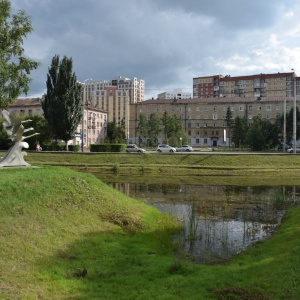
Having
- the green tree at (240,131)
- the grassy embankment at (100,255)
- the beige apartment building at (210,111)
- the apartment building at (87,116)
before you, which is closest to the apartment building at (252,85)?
the beige apartment building at (210,111)

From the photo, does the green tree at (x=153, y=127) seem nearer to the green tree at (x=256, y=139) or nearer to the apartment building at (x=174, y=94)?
the green tree at (x=256, y=139)

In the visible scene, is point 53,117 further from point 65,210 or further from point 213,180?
point 65,210

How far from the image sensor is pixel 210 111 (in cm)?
12094

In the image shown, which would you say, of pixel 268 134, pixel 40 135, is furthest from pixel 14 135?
pixel 268 134

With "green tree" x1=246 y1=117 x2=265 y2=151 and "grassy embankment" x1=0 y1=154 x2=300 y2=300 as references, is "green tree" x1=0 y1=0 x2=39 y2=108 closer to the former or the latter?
"grassy embankment" x1=0 y1=154 x2=300 y2=300

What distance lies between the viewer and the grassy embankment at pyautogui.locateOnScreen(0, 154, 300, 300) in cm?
776

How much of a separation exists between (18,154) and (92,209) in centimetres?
836

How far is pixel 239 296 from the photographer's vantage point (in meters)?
7.40

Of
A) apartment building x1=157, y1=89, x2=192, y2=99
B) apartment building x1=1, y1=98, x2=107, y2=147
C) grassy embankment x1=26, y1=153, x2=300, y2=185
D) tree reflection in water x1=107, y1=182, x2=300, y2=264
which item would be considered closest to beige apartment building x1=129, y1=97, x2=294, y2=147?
apartment building x1=1, y1=98, x2=107, y2=147

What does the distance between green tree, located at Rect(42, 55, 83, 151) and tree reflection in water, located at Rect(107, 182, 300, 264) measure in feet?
92.5

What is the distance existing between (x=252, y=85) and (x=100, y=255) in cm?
15282

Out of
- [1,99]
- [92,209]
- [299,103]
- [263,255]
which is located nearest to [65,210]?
[92,209]

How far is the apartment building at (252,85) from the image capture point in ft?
486

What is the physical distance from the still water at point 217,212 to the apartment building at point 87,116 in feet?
224
